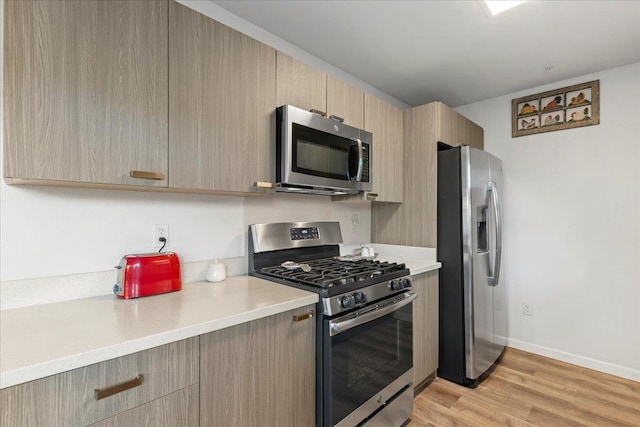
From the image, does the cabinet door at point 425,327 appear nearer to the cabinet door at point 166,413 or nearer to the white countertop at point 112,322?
the white countertop at point 112,322

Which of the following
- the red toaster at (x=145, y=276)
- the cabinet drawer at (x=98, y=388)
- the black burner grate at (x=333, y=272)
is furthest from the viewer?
the black burner grate at (x=333, y=272)

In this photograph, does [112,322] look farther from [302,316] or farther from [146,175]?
[302,316]

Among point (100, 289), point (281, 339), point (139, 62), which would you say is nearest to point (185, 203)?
point (100, 289)

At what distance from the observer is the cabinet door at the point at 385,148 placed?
7.61 ft

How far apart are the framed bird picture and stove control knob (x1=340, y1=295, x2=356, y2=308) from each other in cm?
→ 256

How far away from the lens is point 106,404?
86cm

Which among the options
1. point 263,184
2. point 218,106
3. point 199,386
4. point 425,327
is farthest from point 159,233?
point 425,327

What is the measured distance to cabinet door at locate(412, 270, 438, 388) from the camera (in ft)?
7.00

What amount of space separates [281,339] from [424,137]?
6.40 feet

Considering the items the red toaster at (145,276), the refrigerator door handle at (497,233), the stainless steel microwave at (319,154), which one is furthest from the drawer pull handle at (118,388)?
the refrigerator door handle at (497,233)

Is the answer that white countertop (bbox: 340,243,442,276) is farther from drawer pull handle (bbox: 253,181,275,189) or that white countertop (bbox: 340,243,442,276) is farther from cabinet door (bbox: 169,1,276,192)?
cabinet door (bbox: 169,1,276,192)

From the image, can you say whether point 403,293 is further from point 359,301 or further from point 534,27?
point 534,27

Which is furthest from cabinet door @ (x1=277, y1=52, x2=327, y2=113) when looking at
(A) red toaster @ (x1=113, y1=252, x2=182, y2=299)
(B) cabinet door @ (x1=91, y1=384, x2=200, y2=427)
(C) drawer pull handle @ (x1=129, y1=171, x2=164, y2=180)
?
(B) cabinet door @ (x1=91, y1=384, x2=200, y2=427)

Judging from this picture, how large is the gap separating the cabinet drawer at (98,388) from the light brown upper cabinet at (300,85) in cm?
130
